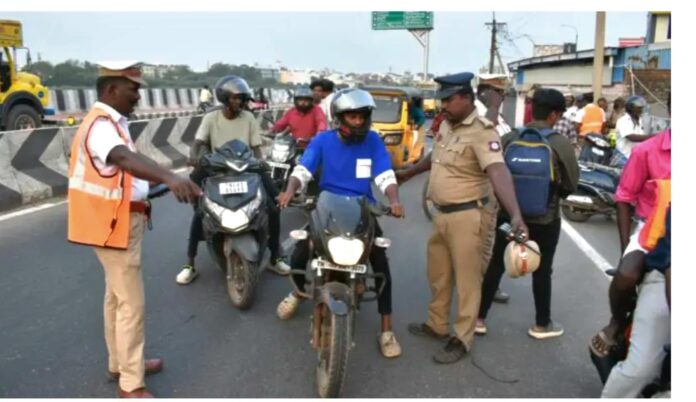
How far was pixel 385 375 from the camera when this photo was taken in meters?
3.52

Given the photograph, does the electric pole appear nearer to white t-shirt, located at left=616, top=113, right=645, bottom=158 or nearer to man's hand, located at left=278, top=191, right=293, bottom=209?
white t-shirt, located at left=616, top=113, right=645, bottom=158

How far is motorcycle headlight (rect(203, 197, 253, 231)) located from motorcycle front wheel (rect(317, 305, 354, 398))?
1279 mm

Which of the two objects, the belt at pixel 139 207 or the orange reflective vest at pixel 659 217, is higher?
the orange reflective vest at pixel 659 217

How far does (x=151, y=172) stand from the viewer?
2.65 meters

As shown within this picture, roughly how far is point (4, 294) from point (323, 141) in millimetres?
2824

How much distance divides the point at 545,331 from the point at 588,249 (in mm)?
2694

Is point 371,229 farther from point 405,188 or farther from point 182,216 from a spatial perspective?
point 405,188

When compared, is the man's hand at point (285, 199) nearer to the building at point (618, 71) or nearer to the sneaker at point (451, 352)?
the sneaker at point (451, 352)

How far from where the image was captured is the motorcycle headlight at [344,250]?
316 centimetres

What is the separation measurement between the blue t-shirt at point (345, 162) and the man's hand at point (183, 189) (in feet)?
4.04

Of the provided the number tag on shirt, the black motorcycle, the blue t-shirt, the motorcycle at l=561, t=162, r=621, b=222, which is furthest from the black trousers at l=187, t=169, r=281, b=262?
the motorcycle at l=561, t=162, r=621, b=222

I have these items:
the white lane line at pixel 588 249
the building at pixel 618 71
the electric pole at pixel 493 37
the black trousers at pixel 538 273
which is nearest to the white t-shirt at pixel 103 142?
the black trousers at pixel 538 273

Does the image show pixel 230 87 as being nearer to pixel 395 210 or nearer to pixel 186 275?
pixel 186 275

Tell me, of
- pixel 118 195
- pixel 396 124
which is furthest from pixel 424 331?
pixel 396 124
